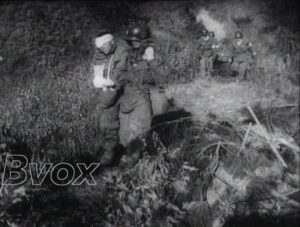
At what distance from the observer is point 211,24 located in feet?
47.6

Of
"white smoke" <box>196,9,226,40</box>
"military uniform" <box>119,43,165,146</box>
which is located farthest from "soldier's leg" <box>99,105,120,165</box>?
"white smoke" <box>196,9,226,40</box>

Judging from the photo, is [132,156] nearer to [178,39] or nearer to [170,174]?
[170,174]

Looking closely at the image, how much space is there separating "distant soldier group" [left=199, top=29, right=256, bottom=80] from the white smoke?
2687mm

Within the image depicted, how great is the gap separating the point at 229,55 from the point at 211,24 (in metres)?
3.36

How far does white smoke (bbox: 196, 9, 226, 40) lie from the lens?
14367 mm

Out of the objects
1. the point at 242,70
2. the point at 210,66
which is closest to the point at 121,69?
the point at 210,66

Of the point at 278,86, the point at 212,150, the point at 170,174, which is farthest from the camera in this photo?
the point at 278,86

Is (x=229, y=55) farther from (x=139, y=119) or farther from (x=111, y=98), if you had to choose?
(x=111, y=98)

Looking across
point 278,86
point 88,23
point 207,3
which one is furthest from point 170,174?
point 207,3

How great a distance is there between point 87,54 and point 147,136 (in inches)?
253

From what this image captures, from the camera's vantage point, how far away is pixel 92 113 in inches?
254

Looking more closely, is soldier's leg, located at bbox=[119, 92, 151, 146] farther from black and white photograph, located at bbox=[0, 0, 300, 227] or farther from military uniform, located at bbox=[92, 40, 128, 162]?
military uniform, located at bbox=[92, 40, 128, 162]

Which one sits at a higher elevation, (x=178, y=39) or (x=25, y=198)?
(x=178, y=39)

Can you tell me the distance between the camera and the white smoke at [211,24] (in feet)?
47.1
